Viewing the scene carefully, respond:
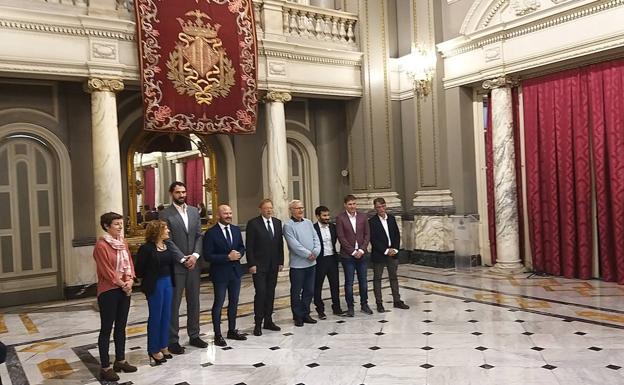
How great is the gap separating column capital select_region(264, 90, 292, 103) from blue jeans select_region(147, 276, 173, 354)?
508 cm

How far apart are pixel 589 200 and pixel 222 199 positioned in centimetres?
606

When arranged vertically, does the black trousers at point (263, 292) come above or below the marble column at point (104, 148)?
below

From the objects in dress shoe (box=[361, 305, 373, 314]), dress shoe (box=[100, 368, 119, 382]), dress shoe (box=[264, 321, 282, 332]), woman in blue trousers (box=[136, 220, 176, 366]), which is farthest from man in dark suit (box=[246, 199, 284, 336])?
dress shoe (box=[100, 368, 119, 382])

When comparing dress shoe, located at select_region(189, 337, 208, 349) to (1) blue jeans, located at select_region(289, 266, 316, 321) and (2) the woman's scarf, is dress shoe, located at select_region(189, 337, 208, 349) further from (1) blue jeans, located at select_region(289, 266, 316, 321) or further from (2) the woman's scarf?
(2) the woman's scarf

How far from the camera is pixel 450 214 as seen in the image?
9617 mm

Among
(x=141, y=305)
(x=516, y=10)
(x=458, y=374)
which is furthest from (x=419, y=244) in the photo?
(x=458, y=374)

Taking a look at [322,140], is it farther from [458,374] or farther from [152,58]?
[458,374]

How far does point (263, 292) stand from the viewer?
5723 mm

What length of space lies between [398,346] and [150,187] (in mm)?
5675

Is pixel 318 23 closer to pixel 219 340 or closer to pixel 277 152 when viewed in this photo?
pixel 277 152

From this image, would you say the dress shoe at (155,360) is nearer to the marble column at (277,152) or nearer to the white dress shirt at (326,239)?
the white dress shirt at (326,239)

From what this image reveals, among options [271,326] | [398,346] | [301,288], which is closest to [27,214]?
[271,326]

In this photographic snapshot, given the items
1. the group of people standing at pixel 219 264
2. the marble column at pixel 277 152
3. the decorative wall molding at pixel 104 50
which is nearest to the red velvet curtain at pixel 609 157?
the group of people standing at pixel 219 264

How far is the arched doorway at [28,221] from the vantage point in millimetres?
8156
